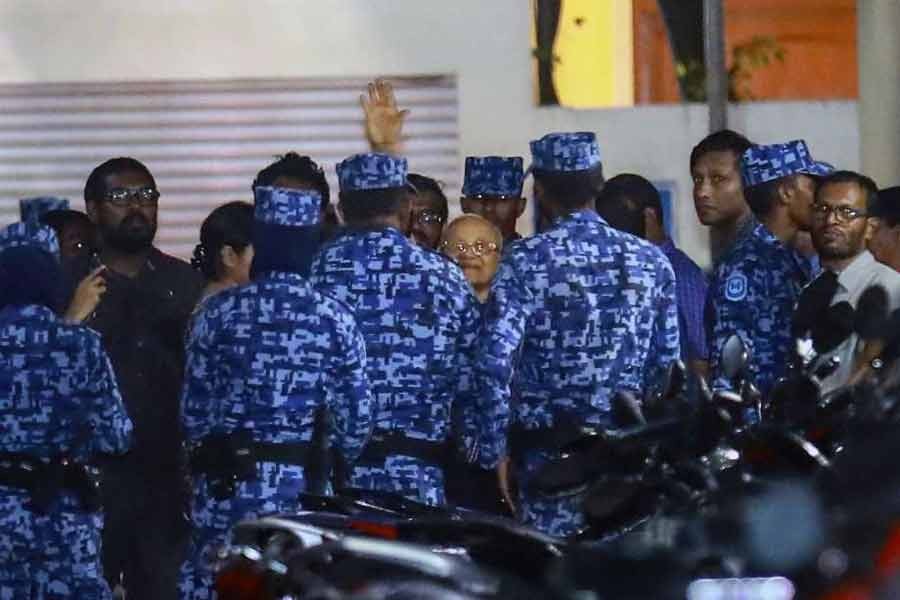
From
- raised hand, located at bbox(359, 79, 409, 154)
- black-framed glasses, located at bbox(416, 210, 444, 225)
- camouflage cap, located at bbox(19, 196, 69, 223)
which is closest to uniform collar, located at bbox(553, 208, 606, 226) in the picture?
black-framed glasses, located at bbox(416, 210, 444, 225)

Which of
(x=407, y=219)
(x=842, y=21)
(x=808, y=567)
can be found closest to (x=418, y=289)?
(x=407, y=219)

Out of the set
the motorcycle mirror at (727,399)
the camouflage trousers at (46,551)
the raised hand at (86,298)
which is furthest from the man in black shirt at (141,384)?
the motorcycle mirror at (727,399)

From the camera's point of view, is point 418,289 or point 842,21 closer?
point 418,289

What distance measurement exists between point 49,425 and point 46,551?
1.47ft

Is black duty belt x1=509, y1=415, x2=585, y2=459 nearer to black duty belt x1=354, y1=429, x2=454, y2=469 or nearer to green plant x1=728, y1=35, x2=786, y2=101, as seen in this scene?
black duty belt x1=354, y1=429, x2=454, y2=469

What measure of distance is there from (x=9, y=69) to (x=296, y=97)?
174 centimetres

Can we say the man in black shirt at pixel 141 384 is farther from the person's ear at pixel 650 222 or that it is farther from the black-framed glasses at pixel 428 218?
the person's ear at pixel 650 222

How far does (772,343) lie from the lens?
857 cm

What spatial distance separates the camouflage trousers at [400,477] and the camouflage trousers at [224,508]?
62 cm

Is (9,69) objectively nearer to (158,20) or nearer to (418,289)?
(158,20)

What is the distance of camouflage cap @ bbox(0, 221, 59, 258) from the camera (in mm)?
8508

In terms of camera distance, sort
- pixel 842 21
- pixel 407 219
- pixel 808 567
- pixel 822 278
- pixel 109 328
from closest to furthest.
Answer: pixel 808 567 → pixel 822 278 → pixel 407 219 → pixel 109 328 → pixel 842 21

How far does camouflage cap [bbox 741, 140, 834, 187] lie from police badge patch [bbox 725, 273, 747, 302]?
2.38ft

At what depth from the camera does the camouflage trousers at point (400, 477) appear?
27.6 ft
